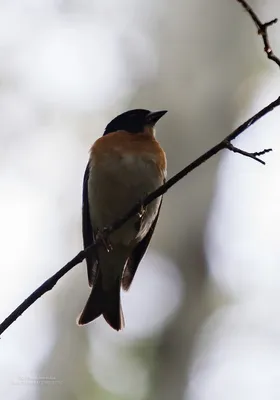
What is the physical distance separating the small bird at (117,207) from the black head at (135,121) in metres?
0.14

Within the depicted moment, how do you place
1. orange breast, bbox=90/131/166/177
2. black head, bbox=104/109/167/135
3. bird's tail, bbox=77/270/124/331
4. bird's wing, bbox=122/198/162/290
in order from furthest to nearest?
1. black head, bbox=104/109/167/135
2. bird's wing, bbox=122/198/162/290
3. orange breast, bbox=90/131/166/177
4. bird's tail, bbox=77/270/124/331

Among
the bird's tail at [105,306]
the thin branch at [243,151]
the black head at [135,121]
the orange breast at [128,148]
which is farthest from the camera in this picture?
the black head at [135,121]

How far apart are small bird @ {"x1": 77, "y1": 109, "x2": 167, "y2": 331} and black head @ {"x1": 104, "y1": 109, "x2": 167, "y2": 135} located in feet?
0.45

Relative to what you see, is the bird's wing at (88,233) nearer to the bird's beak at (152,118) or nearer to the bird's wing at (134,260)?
the bird's wing at (134,260)

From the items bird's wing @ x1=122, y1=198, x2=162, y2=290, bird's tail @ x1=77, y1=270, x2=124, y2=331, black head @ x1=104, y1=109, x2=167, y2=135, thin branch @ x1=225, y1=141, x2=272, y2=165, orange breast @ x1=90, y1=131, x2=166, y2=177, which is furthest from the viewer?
black head @ x1=104, y1=109, x2=167, y2=135

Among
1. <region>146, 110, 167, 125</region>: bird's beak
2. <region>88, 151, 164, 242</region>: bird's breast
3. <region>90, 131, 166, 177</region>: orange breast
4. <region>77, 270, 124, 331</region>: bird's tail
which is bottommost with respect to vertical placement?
<region>77, 270, 124, 331</region>: bird's tail

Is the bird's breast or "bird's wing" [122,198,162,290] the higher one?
the bird's breast

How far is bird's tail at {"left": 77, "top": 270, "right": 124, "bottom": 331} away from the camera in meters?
4.26

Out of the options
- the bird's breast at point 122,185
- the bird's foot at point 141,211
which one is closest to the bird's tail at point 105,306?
the bird's breast at point 122,185

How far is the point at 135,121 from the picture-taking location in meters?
4.96

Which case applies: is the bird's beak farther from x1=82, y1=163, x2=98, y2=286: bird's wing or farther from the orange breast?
x1=82, y1=163, x2=98, y2=286: bird's wing

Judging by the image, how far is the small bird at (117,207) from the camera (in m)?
4.29

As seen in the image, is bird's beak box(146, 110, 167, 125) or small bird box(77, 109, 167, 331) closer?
small bird box(77, 109, 167, 331)

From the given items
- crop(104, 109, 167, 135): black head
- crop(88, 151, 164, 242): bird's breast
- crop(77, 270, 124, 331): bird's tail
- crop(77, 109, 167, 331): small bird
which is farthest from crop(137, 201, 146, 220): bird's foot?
crop(104, 109, 167, 135): black head
